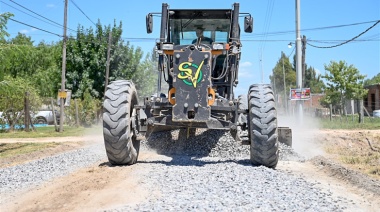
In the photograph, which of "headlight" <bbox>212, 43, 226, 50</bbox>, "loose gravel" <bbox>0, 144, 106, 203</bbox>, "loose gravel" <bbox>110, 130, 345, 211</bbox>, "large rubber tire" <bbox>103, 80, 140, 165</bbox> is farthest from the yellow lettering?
"loose gravel" <bbox>0, 144, 106, 203</bbox>

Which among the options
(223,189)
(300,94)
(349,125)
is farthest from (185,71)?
(349,125)

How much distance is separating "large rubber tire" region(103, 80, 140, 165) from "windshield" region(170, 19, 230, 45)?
2256 mm

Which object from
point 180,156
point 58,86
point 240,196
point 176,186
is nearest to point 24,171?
point 180,156

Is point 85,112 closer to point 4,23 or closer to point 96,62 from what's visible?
point 96,62

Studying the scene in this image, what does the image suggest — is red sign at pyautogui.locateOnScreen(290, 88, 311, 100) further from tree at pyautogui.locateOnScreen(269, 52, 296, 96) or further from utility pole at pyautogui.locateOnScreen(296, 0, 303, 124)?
tree at pyautogui.locateOnScreen(269, 52, 296, 96)

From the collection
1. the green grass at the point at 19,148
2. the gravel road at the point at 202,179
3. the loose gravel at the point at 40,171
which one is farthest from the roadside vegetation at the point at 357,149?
the green grass at the point at 19,148

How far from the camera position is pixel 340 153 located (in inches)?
601

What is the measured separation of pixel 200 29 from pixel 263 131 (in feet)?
10.7

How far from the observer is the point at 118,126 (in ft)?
29.0

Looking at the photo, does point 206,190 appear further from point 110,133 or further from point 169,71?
point 169,71

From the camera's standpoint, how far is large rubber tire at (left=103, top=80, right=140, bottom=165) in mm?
8867

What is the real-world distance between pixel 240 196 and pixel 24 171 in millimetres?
5404

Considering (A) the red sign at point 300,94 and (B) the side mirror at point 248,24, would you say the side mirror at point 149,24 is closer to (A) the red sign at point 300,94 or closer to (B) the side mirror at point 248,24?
(B) the side mirror at point 248,24

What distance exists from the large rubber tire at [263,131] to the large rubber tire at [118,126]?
7.57 feet
